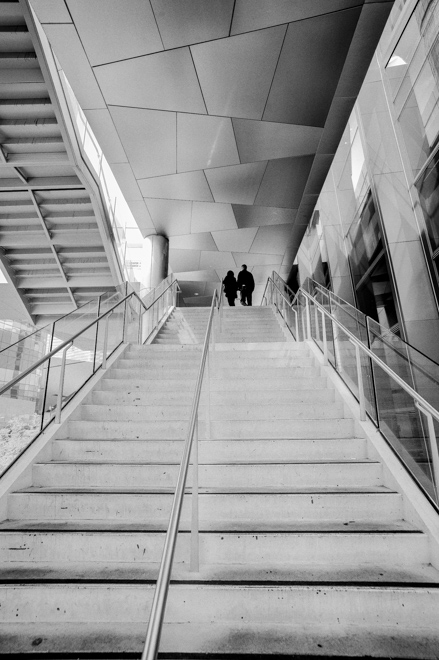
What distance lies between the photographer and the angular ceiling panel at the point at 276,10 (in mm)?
4797

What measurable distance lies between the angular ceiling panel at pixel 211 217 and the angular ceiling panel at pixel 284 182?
921 mm

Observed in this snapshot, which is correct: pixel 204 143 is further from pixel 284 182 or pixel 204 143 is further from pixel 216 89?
pixel 284 182

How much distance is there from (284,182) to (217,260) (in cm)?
496

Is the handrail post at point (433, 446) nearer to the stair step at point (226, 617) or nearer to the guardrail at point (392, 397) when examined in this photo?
the guardrail at point (392, 397)

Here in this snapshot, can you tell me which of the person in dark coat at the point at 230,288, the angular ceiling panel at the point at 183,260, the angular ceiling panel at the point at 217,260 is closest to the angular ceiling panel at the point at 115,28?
the person in dark coat at the point at 230,288

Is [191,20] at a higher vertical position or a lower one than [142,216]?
lower

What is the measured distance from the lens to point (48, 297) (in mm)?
12617

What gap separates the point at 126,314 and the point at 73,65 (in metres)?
3.84

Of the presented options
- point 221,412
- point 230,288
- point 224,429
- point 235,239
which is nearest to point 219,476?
point 224,429

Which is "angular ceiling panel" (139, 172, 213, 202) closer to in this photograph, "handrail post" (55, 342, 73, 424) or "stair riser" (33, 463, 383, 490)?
"handrail post" (55, 342, 73, 424)

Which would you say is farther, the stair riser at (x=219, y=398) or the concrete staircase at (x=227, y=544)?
the stair riser at (x=219, y=398)

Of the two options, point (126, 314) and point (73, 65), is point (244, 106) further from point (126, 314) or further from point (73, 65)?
point (126, 314)

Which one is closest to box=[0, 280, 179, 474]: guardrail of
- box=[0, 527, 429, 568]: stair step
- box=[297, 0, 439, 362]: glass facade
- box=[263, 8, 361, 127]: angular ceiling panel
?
box=[0, 527, 429, 568]: stair step

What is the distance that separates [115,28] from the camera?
5066 millimetres
